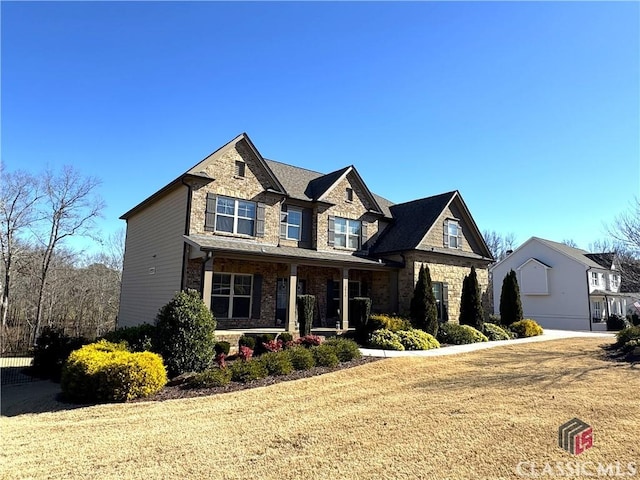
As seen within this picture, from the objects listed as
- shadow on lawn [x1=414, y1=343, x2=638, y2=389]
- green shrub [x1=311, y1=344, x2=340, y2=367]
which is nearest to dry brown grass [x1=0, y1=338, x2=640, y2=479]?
shadow on lawn [x1=414, y1=343, x2=638, y2=389]

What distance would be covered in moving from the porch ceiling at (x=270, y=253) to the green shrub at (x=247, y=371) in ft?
15.8

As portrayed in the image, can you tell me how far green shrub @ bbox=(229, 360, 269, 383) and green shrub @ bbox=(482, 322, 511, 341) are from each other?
12.8m

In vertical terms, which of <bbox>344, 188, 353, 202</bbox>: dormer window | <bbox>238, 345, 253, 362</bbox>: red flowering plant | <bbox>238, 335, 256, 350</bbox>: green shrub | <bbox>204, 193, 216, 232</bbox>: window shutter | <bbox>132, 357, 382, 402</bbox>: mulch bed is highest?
<bbox>344, 188, 353, 202</bbox>: dormer window

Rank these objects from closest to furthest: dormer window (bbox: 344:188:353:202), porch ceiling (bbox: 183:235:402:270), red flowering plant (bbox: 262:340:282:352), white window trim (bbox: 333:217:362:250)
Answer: red flowering plant (bbox: 262:340:282:352) → porch ceiling (bbox: 183:235:402:270) → white window trim (bbox: 333:217:362:250) → dormer window (bbox: 344:188:353:202)

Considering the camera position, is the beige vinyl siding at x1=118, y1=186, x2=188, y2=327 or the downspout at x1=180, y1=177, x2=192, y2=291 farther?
the beige vinyl siding at x1=118, y1=186, x2=188, y2=327

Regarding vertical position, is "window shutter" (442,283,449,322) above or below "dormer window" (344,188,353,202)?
below

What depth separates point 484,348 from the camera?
1517 centimetres

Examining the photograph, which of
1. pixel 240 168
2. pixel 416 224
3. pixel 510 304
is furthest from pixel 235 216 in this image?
pixel 510 304

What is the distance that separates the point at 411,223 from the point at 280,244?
8.01m

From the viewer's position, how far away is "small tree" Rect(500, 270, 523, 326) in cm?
2185

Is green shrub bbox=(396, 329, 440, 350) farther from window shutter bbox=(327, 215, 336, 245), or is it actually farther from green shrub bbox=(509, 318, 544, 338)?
green shrub bbox=(509, 318, 544, 338)

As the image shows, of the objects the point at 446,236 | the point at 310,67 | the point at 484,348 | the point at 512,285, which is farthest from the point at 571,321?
the point at 310,67

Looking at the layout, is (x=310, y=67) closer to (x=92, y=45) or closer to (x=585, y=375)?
(x=92, y=45)

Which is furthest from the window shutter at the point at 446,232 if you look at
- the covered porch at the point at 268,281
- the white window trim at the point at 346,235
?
the white window trim at the point at 346,235
